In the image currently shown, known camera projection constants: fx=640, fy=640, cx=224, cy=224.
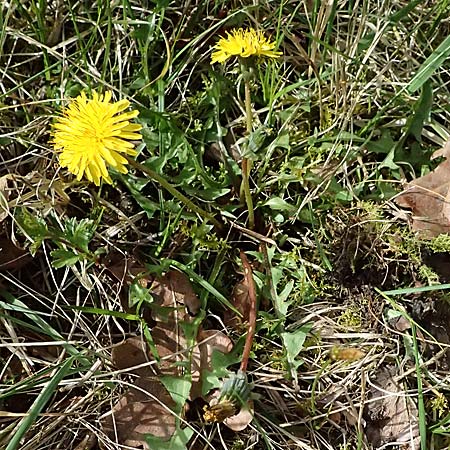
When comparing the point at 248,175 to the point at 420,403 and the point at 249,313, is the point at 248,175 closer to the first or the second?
the point at 249,313

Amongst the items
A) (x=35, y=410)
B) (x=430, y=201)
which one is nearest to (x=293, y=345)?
(x=430, y=201)

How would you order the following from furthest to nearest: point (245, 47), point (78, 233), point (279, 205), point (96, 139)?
point (279, 205) < point (78, 233) < point (245, 47) < point (96, 139)

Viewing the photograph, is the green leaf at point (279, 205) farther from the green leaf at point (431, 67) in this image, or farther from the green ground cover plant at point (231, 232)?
the green leaf at point (431, 67)

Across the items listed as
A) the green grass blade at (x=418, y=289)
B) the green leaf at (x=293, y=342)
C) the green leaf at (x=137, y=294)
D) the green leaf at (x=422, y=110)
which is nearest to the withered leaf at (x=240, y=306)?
the green leaf at (x=293, y=342)

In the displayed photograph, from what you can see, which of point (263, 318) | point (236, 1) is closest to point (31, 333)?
point (263, 318)

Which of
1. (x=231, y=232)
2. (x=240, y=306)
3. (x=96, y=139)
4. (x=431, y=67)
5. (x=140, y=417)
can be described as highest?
(x=431, y=67)

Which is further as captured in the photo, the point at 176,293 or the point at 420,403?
the point at 176,293

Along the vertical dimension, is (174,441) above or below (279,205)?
below
